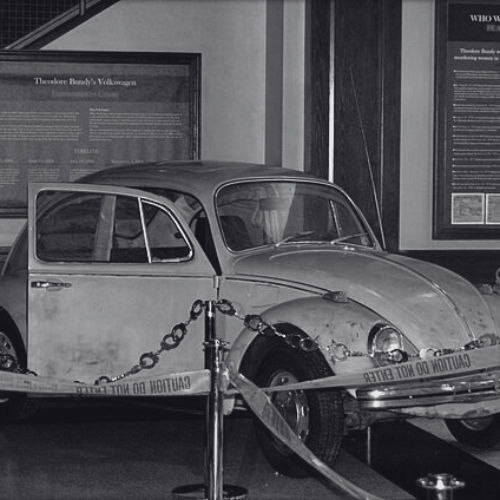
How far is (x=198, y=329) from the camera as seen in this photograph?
6.90 m

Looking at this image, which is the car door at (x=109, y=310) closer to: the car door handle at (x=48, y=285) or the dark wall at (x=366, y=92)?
the car door handle at (x=48, y=285)

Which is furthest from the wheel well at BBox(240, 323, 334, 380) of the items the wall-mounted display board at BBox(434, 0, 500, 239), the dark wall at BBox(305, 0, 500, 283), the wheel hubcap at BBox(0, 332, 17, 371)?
the wall-mounted display board at BBox(434, 0, 500, 239)

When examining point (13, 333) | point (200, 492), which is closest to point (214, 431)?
point (200, 492)

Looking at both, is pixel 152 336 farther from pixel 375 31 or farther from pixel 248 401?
pixel 375 31

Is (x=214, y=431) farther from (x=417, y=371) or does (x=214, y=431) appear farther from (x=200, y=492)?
(x=417, y=371)

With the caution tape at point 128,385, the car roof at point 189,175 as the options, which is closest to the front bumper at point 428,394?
the caution tape at point 128,385

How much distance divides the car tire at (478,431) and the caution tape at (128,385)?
6.12ft

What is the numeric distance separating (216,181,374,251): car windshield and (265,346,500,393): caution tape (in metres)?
1.22

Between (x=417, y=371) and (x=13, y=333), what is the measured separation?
2668mm

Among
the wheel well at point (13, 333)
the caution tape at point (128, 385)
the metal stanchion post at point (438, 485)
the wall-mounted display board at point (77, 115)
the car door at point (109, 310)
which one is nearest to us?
the metal stanchion post at point (438, 485)

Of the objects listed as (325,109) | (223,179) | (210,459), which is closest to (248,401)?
(210,459)

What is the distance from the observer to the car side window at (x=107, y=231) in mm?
7066

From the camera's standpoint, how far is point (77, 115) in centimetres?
1075

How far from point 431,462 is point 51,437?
85.3 inches
